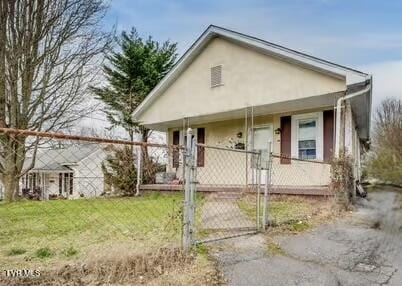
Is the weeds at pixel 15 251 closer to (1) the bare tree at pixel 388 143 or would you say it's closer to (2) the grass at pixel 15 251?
(2) the grass at pixel 15 251

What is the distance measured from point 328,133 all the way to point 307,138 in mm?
729

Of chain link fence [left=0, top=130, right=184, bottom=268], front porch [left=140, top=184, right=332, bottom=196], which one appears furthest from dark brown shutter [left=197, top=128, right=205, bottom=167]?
front porch [left=140, top=184, right=332, bottom=196]

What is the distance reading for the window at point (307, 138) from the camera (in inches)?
464

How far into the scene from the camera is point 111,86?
72.3 ft

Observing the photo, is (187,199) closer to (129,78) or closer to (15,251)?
(15,251)

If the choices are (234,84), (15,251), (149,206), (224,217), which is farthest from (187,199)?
(234,84)

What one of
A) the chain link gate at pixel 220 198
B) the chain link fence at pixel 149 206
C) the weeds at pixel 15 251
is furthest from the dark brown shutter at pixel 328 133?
the weeds at pixel 15 251

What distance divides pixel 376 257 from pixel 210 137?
34.4 feet

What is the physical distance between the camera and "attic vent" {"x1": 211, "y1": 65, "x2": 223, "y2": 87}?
42.3 feet

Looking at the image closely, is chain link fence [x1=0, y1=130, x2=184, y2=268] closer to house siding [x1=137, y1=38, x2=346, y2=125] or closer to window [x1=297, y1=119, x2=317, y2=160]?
Answer: house siding [x1=137, y1=38, x2=346, y2=125]

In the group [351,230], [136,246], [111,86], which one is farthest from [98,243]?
[111,86]

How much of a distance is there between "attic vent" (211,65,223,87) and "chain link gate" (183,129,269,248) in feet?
9.04

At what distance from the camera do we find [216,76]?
42.7ft

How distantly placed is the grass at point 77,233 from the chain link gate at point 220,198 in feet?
1.74
